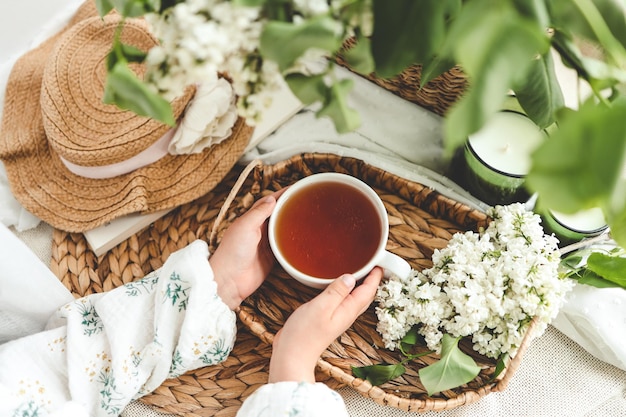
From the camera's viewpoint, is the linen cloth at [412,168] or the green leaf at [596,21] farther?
the linen cloth at [412,168]

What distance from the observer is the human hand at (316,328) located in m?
0.64

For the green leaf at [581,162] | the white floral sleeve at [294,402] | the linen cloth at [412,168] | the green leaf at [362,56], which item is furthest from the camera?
the linen cloth at [412,168]

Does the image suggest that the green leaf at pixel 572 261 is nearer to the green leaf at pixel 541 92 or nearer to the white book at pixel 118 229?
the green leaf at pixel 541 92

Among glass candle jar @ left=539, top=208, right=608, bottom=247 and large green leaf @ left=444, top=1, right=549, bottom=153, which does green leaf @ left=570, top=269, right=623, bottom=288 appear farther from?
large green leaf @ left=444, top=1, right=549, bottom=153

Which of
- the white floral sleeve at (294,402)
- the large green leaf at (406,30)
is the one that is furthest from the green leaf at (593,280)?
the large green leaf at (406,30)

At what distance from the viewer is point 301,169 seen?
0.79 meters

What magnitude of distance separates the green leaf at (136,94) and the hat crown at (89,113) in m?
0.41

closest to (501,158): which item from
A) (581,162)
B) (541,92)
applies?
(541,92)

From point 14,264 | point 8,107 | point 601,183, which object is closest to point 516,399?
point 601,183

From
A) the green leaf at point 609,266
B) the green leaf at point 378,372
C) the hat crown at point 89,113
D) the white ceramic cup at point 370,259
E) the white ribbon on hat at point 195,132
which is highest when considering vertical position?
the hat crown at point 89,113

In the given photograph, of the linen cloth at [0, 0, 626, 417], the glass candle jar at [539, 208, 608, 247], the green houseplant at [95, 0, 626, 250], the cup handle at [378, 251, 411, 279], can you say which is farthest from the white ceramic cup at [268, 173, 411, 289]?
the green houseplant at [95, 0, 626, 250]

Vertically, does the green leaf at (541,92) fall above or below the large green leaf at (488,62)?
below

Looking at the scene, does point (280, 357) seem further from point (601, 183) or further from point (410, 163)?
point (601, 183)

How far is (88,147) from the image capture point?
2.41 feet
